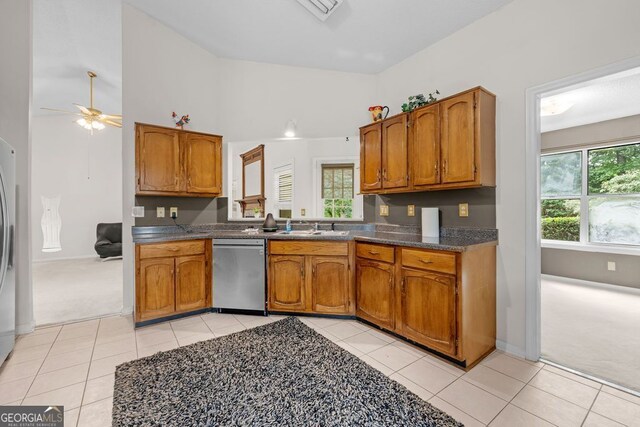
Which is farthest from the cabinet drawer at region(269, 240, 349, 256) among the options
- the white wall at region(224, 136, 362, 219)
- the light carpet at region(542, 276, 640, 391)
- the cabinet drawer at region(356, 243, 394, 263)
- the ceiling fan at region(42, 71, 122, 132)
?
the ceiling fan at region(42, 71, 122, 132)

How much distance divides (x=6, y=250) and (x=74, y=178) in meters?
5.57

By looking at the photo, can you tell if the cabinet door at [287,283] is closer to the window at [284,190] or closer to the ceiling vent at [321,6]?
the window at [284,190]

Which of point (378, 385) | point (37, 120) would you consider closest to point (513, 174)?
point (378, 385)

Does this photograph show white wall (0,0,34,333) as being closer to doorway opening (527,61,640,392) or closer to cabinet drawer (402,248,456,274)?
cabinet drawer (402,248,456,274)

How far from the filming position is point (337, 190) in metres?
3.48

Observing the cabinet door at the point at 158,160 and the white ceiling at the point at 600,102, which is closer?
the cabinet door at the point at 158,160

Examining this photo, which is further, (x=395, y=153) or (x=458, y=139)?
(x=395, y=153)

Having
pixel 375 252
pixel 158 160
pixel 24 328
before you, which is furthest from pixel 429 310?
pixel 24 328

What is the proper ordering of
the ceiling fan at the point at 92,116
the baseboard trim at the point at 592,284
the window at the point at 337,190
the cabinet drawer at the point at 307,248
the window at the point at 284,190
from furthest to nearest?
the ceiling fan at the point at 92,116 → the baseboard trim at the point at 592,284 → the window at the point at 284,190 → the window at the point at 337,190 → the cabinet drawer at the point at 307,248

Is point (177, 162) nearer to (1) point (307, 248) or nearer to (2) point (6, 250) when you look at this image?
(2) point (6, 250)

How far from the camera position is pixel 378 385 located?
1.80 metres

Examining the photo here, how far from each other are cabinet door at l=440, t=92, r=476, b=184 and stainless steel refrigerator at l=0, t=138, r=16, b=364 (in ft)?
10.8

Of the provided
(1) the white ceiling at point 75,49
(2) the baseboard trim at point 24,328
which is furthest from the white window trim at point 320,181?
(2) the baseboard trim at point 24,328

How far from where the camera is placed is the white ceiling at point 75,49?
296cm
